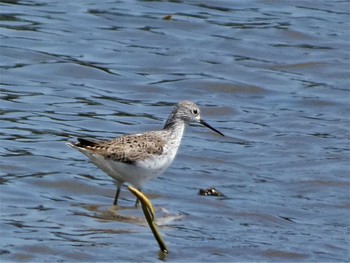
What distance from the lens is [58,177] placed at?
10.2 m

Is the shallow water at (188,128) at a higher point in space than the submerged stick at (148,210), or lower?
lower

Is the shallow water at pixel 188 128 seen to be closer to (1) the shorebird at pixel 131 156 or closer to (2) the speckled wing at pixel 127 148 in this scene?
(1) the shorebird at pixel 131 156

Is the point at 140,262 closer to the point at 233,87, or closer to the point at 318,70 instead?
the point at 233,87

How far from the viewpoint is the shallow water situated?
880 cm

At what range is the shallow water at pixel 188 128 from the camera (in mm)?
8797

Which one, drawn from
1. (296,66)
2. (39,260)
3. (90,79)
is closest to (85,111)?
(90,79)

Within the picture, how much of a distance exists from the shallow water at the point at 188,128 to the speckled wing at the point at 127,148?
43cm

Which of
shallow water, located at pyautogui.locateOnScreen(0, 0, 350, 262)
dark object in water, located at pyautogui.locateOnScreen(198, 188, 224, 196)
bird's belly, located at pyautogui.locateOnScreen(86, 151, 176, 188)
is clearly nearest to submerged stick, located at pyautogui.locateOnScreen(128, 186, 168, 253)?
shallow water, located at pyautogui.locateOnScreen(0, 0, 350, 262)

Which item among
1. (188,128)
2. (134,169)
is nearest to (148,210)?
(134,169)

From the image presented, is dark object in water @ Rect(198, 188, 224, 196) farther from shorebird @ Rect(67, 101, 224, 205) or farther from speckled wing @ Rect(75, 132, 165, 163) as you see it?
speckled wing @ Rect(75, 132, 165, 163)

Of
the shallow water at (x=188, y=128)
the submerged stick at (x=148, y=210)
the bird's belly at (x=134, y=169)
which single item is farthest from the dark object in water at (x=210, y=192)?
the submerged stick at (x=148, y=210)

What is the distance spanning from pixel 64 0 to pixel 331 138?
19.4 feet

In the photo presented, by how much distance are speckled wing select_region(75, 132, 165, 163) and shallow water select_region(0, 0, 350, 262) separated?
43cm

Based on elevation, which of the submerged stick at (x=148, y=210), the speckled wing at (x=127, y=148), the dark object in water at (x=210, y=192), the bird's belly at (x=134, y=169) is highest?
the submerged stick at (x=148, y=210)
